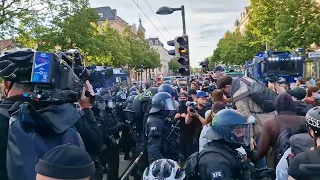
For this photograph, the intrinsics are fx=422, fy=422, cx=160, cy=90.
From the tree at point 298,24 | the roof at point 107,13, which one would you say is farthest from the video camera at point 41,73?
the roof at point 107,13

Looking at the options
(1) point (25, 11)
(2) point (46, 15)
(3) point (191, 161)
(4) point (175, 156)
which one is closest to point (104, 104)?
(4) point (175, 156)

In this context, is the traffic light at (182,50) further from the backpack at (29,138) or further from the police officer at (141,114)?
the backpack at (29,138)

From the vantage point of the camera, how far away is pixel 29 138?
7.74 ft

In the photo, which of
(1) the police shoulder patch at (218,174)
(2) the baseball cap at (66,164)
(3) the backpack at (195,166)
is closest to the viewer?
(2) the baseball cap at (66,164)

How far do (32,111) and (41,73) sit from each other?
9.5 inches

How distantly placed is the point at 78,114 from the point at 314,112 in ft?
5.09

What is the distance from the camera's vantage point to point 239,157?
10.4ft

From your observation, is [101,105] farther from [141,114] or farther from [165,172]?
[165,172]

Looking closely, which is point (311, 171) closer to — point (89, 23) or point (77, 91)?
point (77, 91)

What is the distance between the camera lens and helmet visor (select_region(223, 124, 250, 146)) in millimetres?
3281

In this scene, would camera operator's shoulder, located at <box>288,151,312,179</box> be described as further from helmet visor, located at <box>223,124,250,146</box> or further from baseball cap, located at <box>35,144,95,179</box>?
baseball cap, located at <box>35,144,95,179</box>

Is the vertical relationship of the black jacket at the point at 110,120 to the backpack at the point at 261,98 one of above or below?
below

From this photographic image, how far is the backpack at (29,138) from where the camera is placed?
7.61 ft

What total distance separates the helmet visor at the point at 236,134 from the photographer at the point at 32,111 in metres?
1.26
